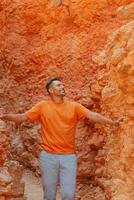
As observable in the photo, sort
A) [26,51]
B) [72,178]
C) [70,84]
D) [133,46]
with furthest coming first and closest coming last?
[26,51] < [70,84] < [133,46] < [72,178]

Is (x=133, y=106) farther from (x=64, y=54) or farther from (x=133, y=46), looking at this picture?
(x=64, y=54)

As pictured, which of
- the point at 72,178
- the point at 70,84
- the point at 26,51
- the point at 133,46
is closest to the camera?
the point at 72,178

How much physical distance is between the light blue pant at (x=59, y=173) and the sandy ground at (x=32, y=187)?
1.04 metres

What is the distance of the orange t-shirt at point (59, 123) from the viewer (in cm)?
597

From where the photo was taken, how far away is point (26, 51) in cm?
868

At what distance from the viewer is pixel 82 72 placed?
26.3ft

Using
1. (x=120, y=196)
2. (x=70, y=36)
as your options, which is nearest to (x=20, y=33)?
(x=70, y=36)

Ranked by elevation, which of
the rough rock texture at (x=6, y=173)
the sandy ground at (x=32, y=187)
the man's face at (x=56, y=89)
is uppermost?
the man's face at (x=56, y=89)

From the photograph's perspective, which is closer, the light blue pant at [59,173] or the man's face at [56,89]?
the light blue pant at [59,173]

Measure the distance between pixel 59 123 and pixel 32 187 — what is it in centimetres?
192

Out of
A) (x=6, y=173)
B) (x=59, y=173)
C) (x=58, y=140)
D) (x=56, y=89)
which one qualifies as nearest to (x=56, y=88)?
(x=56, y=89)

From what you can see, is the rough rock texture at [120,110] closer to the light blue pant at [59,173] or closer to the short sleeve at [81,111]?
the short sleeve at [81,111]

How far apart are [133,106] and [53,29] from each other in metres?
2.61

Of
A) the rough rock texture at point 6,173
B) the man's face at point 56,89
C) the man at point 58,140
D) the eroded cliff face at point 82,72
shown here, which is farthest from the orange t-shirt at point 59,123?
the eroded cliff face at point 82,72
